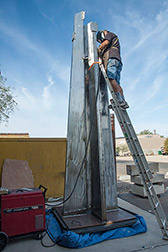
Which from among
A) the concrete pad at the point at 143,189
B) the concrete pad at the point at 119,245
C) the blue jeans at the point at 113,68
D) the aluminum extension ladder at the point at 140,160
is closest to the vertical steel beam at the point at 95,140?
the blue jeans at the point at 113,68

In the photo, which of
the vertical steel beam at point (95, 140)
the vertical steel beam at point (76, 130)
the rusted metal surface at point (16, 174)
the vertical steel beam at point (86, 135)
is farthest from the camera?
the rusted metal surface at point (16, 174)

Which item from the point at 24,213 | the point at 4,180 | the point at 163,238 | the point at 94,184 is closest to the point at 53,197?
the point at 4,180

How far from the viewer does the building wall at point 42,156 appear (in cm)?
484

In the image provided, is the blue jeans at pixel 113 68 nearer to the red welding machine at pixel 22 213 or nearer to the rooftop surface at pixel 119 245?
the red welding machine at pixel 22 213

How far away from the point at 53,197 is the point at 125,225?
282 cm

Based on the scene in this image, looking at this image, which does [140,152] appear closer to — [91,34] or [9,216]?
[9,216]

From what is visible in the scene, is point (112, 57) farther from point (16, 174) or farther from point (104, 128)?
point (16, 174)

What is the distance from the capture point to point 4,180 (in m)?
3.88

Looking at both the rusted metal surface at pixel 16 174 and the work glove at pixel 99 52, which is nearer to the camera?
the work glove at pixel 99 52

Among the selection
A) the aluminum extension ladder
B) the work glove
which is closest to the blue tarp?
the aluminum extension ladder

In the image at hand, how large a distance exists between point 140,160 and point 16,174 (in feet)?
9.96

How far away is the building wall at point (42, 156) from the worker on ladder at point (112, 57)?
2740 mm

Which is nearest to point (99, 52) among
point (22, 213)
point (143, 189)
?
point (22, 213)

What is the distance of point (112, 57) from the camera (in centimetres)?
340
